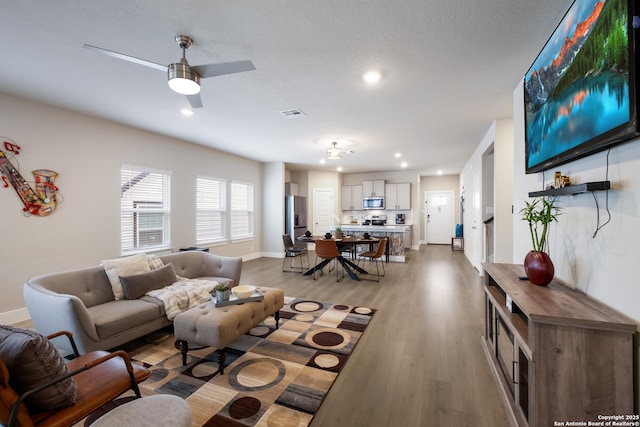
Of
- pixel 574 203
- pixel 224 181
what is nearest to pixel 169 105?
pixel 224 181

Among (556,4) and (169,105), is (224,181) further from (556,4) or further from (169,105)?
(556,4)

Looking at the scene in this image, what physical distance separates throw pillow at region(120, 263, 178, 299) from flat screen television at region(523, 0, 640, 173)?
3833 millimetres

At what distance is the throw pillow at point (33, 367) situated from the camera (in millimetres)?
1213

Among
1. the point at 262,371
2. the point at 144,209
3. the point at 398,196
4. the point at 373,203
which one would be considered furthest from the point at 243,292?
the point at 398,196

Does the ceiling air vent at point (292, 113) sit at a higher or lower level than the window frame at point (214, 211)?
higher

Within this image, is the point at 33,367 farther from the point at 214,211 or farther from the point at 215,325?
the point at 214,211

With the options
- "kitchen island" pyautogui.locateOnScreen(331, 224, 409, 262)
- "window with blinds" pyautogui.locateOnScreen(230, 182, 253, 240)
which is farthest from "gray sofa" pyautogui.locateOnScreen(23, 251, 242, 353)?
"kitchen island" pyautogui.locateOnScreen(331, 224, 409, 262)

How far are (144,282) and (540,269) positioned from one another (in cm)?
358

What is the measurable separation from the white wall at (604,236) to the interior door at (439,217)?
8784 millimetres

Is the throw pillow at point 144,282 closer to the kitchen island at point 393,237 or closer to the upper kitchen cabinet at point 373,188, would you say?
the kitchen island at point 393,237

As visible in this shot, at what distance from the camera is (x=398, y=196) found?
29.7ft

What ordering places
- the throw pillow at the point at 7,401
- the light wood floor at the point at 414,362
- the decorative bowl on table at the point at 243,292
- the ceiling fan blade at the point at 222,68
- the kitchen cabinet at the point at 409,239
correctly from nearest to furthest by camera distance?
the throw pillow at the point at 7,401 < the light wood floor at the point at 414,362 < the ceiling fan blade at the point at 222,68 < the decorative bowl on table at the point at 243,292 < the kitchen cabinet at the point at 409,239

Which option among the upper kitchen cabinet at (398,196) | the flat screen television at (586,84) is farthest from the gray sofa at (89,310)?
the upper kitchen cabinet at (398,196)

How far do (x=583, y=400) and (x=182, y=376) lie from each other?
2.55 meters
